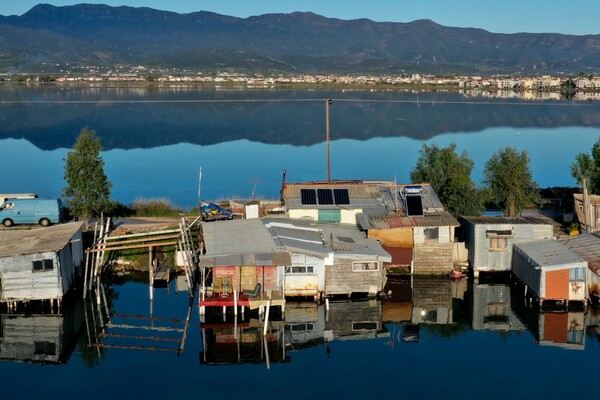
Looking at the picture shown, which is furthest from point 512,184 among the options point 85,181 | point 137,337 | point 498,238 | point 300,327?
point 85,181

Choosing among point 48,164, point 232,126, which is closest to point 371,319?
point 48,164

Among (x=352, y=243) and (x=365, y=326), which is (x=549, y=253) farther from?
(x=365, y=326)

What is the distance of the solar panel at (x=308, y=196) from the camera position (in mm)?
35016

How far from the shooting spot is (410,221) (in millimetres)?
32812

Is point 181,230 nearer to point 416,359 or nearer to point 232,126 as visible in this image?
point 416,359

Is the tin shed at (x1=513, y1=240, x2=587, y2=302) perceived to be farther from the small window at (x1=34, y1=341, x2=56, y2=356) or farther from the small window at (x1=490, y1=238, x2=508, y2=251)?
the small window at (x1=34, y1=341, x2=56, y2=356)

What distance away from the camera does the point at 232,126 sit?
104688mm

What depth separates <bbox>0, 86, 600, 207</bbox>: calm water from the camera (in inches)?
2475

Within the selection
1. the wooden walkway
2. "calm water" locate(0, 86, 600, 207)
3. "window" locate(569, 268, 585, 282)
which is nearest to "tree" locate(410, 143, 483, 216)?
"window" locate(569, 268, 585, 282)

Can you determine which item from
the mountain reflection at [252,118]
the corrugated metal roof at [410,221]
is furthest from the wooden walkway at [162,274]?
the mountain reflection at [252,118]

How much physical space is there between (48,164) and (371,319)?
50097mm

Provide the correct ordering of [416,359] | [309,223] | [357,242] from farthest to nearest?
[309,223] < [357,242] < [416,359]

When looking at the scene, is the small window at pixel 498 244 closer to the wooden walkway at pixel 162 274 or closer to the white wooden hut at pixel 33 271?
the wooden walkway at pixel 162 274

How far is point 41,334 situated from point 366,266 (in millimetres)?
12765
